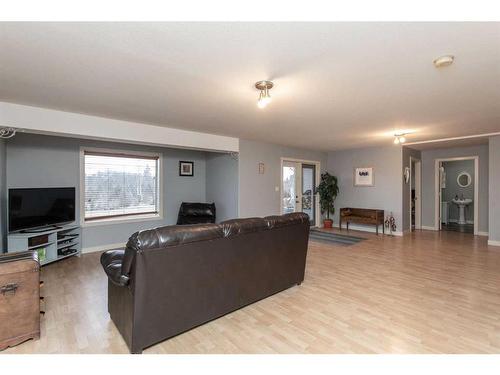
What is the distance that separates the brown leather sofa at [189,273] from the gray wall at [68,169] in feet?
9.34

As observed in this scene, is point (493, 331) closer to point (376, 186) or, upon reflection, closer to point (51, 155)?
point (376, 186)

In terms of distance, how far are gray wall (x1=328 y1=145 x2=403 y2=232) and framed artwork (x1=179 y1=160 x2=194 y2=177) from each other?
13.3 feet

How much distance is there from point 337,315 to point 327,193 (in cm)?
495

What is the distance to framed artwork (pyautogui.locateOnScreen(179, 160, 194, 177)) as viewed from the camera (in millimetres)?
5891

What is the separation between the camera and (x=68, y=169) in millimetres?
4363

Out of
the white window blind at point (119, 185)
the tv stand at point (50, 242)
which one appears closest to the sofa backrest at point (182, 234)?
the tv stand at point (50, 242)

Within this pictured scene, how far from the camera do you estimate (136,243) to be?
1.75 meters

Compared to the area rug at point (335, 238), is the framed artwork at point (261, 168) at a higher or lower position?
higher

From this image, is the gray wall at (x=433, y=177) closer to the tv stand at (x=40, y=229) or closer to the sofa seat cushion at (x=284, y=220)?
the sofa seat cushion at (x=284, y=220)

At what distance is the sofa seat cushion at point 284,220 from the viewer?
2.64 metres

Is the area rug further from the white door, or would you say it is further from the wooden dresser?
the wooden dresser

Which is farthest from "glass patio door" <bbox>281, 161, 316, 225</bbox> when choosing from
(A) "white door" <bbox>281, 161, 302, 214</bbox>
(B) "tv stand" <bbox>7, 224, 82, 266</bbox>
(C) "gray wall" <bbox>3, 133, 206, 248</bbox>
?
(B) "tv stand" <bbox>7, 224, 82, 266</bbox>

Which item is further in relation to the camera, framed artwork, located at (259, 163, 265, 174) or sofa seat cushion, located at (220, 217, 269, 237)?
framed artwork, located at (259, 163, 265, 174)

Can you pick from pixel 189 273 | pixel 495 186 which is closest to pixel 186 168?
pixel 189 273
